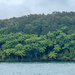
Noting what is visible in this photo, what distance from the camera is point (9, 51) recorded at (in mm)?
48812

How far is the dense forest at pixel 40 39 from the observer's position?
160 feet

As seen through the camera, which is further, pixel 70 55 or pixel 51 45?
pixel 51 45

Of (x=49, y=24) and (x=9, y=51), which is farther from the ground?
(x=49, y=24)

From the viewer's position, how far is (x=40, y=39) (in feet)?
171

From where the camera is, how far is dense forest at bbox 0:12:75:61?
160 ft

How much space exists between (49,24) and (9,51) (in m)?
14.0
